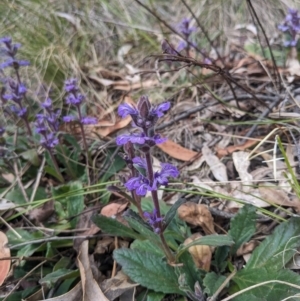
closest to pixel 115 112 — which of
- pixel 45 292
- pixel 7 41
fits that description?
pixel 7 41

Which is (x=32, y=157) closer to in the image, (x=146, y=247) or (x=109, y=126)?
(x=109, y=126)

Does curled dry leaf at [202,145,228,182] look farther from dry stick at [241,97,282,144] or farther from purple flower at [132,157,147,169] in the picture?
purple flower at [132,157,147,169]

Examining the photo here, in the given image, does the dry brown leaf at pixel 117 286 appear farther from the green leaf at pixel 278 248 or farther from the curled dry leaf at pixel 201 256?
the green leaf at pixel 278 248

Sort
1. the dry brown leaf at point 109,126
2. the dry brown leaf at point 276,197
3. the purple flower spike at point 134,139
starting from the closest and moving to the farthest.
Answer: the purple flower spike at point 134,139, the dry brown leaf at point 276,197, the dry brown leaf at point 109,126

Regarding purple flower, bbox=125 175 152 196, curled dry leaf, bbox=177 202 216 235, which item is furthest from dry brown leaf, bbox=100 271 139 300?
purple flower, bbox=125 175 152 196

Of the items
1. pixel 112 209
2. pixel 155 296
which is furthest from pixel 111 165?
pixel 155 296

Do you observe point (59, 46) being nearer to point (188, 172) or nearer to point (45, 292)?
point (188, 172)

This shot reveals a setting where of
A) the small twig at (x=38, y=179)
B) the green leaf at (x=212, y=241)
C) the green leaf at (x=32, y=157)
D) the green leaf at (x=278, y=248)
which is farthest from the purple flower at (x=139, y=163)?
the green leaf at (x=32, y=157)
